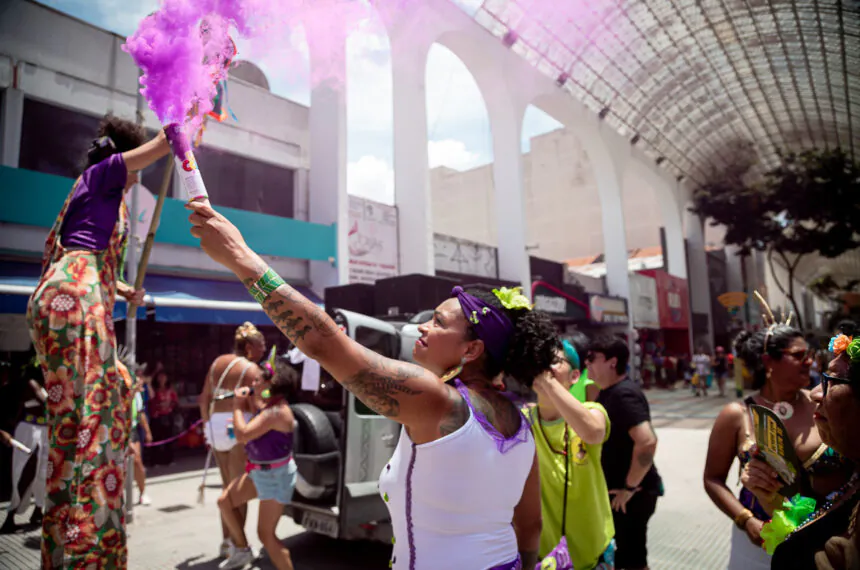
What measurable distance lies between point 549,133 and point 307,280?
1101 inches

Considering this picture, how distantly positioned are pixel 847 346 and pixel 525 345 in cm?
91

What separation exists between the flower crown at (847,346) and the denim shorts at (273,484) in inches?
143

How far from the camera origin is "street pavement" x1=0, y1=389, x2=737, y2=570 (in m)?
4.41

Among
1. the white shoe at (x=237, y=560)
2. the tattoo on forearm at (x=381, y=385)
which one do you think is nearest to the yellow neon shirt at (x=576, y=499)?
the tattoo on forearm at (x=381, y=385)

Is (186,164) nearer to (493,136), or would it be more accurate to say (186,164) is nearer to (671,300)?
(493,136)

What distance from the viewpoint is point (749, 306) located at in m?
36.1

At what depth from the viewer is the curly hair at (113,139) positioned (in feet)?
7.89

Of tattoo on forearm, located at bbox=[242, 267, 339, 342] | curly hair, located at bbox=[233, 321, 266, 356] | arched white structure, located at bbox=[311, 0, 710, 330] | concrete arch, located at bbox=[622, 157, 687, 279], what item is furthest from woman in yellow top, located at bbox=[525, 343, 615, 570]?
concrete arch, located at bbox=[622, 157, 687, 279]

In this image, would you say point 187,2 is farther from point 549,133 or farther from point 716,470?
point 549,133

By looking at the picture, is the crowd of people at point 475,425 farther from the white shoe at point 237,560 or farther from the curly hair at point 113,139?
the white shoe at point 237,560

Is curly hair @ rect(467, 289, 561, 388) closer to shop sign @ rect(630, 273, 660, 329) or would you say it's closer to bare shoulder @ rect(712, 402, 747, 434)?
bare shoulder @ rect(712, 402, 747, 434)

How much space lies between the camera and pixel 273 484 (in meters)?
4.07

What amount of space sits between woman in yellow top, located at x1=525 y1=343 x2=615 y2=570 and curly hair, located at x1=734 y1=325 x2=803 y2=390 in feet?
2.76

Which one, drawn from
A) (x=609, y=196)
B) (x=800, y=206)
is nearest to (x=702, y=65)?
(x=609, y=196)
